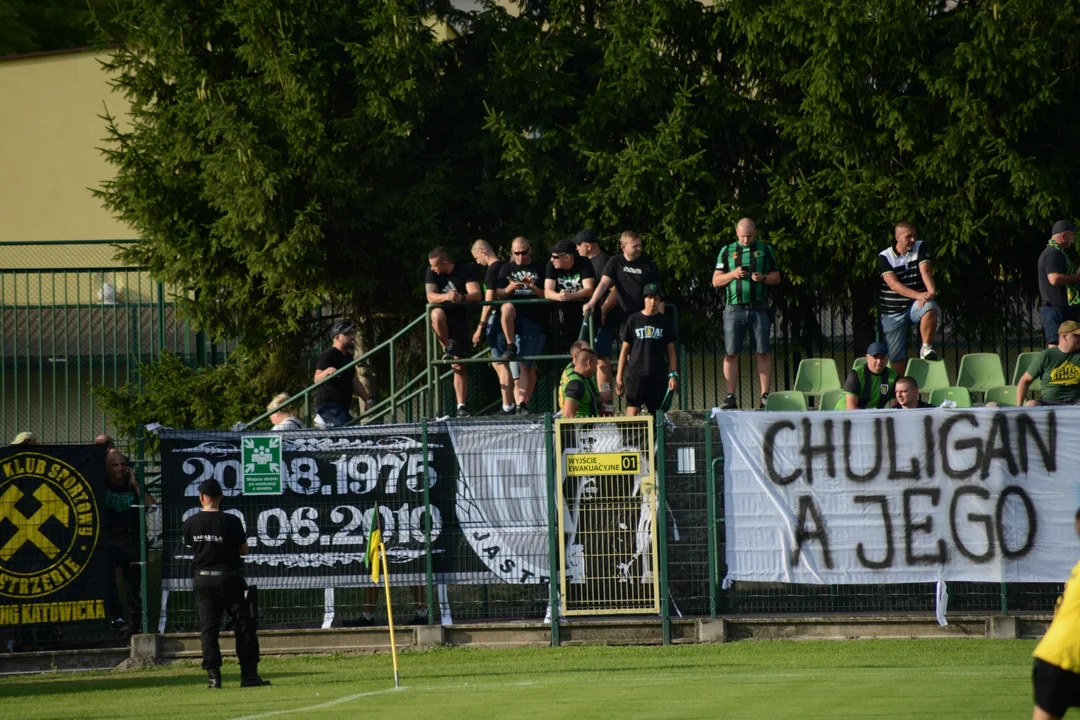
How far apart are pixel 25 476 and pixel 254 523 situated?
8.12 ft

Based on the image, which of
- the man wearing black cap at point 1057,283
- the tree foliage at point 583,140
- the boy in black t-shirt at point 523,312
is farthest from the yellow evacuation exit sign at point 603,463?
the tree foliage at point 583,140

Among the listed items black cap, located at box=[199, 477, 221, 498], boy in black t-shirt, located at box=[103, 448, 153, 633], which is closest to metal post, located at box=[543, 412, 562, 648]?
black cap, located at box=[199, 477, 221, 498]

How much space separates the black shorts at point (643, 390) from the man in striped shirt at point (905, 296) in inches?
117

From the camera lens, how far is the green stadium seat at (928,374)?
17891mm

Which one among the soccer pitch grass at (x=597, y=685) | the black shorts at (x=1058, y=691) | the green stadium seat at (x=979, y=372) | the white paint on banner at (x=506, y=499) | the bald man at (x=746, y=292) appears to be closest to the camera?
the black shorts at (x=1058, y=691)

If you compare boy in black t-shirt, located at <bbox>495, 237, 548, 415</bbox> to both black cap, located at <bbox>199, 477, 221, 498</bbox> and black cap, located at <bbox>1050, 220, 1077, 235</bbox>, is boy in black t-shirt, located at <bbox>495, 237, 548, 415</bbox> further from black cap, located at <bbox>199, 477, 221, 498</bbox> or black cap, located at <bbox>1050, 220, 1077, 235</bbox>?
black cap, located at <bbox>1050, 220, 1077, 235</bbox>

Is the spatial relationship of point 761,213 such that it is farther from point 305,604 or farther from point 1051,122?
point 305,604

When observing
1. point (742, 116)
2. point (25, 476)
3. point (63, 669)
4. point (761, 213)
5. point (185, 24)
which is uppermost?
point (185, 24)

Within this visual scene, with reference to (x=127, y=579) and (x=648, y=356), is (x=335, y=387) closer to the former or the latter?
(x=127, y=579)

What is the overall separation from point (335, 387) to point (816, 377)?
235 inches

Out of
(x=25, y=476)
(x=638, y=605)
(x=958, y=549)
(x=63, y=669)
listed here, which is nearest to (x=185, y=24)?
(x=25, y=476)

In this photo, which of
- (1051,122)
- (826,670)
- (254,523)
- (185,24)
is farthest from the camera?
(185,24)

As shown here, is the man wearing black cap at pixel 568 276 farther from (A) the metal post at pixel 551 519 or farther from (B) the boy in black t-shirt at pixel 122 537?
(B) the boy in black t-shirt at pixel 122 537

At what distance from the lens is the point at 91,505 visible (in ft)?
53.1
